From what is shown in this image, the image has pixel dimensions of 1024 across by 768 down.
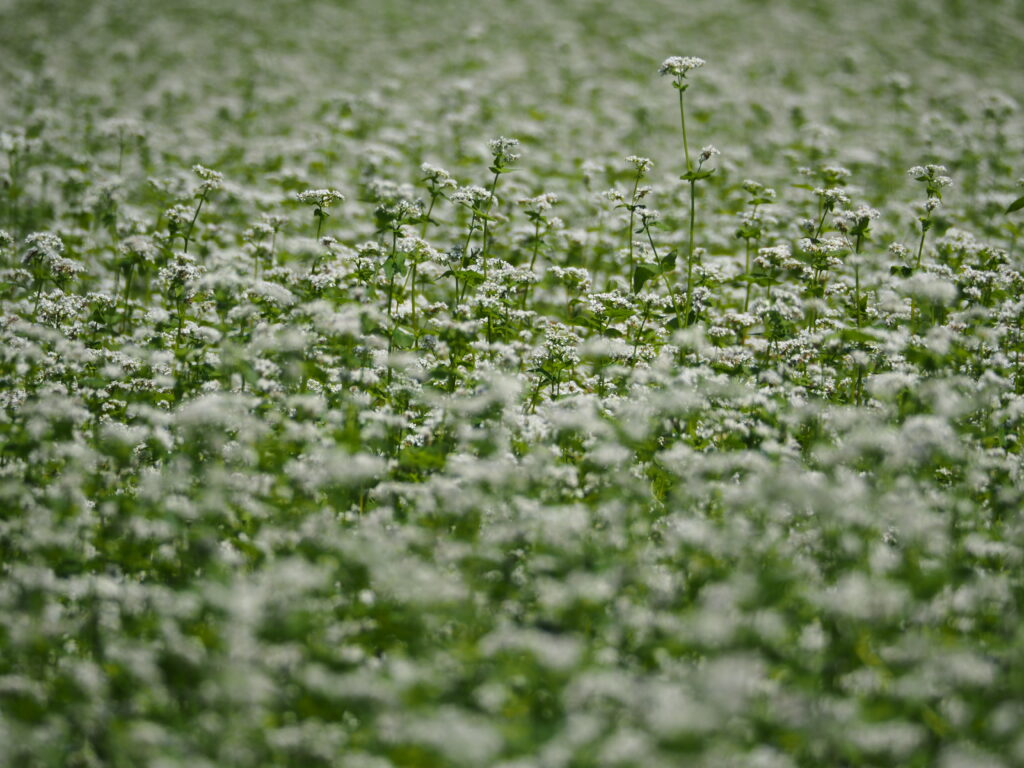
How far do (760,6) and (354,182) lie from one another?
914 inches

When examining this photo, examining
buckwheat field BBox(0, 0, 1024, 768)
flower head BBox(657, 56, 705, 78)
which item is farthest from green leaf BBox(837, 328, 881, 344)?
flower head BBox(657, 56, 705, 78)

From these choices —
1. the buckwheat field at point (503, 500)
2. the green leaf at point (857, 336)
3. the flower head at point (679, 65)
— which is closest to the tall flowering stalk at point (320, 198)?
the buckwheat field at point (503, 500)

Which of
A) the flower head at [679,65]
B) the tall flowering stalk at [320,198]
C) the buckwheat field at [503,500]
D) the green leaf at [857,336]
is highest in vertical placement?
the flower head at [679,65]

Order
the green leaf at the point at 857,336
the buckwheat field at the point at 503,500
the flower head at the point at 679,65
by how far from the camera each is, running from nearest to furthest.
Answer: the buckwheat field at the point at 503,500 → the green leaf at the point at 857,336 → the flower head at the point at 679,65

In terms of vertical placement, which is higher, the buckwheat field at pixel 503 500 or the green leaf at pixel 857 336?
the green leaf at pixel 857 336

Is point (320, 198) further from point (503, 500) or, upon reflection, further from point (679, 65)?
point (503, 500)

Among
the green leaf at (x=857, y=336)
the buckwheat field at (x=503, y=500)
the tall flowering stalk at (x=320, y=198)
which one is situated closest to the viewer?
the buckwheat field at (x=503, y=500)

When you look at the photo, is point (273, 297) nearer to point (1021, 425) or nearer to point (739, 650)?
point (739, 650)

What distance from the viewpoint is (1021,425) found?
21.3 ft

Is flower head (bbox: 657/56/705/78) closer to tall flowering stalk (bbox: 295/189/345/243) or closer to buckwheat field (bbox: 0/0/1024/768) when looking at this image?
buckwheat field (bbox: 0/0/1024/768)

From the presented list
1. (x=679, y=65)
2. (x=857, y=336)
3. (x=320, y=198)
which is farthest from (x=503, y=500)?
(x=679, y=65)

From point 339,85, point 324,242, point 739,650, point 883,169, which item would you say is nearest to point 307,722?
point 739,650

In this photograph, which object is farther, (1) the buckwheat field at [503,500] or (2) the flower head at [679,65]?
(2) the flower head at [679,65]

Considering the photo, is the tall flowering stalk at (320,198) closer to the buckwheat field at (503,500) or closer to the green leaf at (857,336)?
the buckwheat field at (503,500)
